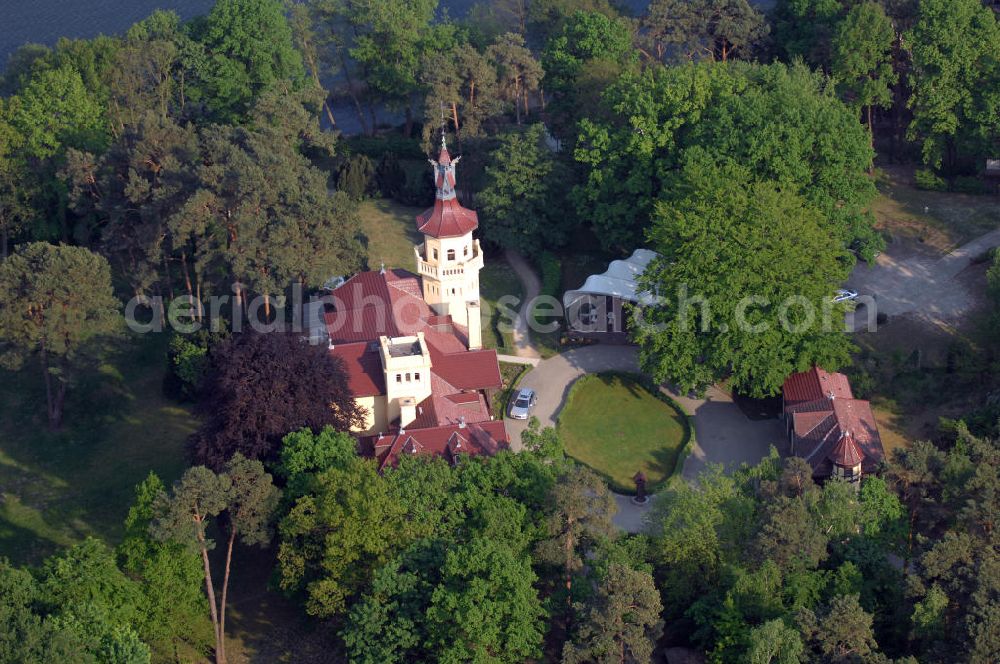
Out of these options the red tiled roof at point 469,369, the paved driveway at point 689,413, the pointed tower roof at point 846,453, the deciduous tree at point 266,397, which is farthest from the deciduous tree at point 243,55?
the pointed tower roof at point 846,453

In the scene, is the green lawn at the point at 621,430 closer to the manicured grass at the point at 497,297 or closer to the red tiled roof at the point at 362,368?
the manicured grass at the point at 497,297

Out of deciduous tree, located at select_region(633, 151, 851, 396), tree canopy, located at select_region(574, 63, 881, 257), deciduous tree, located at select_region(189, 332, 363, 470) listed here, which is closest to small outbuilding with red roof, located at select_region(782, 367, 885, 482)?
deciduous tree, located at select_region(633, 151, 851, 396)

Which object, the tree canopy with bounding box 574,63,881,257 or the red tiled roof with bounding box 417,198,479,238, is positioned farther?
the tree canopy with bounding box 574,63,881,257

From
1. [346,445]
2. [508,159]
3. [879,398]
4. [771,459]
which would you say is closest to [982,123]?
[879,398]

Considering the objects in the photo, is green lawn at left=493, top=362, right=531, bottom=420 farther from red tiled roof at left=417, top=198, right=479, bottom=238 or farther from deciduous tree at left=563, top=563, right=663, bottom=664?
deciduous tree at left=563, top=563, right=663, bottom=664

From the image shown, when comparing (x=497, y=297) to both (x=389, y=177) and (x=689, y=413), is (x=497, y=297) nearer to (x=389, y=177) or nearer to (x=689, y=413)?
(x=689, y=413)

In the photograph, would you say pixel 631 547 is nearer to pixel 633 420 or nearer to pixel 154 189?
pixel 633 420

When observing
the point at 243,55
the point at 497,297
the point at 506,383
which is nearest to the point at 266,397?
the point at 506,383
